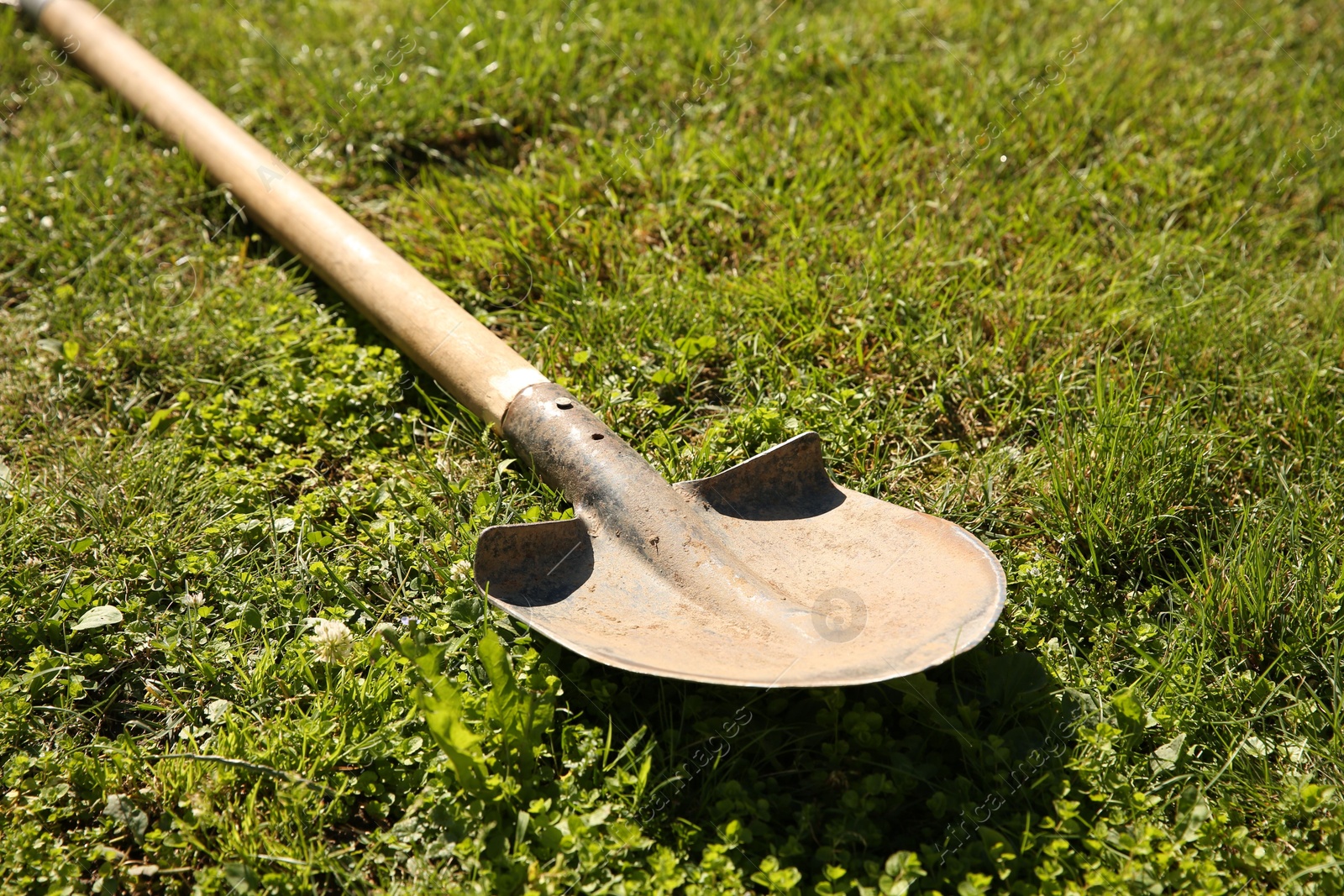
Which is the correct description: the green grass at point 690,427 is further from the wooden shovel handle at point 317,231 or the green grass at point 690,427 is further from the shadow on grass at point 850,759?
the wooden shovel handle at point 317,231

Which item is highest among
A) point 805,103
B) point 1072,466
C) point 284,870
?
point 805,103

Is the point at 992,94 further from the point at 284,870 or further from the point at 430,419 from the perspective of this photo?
the point at 284,870

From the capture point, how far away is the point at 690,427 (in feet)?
8.59

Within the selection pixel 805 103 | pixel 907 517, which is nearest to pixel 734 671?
pixel 907 517

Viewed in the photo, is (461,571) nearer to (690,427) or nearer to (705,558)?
(705,558)

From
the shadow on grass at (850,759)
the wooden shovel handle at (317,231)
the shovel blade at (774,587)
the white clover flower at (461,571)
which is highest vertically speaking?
the wooden shovel handle at (317,231)

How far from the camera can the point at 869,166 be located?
11.0ft

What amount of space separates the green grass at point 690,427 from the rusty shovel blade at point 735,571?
163 millimetres

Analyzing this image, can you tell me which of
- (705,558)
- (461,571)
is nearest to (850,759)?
(705,558)

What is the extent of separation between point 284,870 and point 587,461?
981 mm

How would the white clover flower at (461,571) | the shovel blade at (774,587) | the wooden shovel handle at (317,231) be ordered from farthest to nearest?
the wooden shovel handle at (317,231), the white clover flower at (461,571), the shovel blade at (774,587)

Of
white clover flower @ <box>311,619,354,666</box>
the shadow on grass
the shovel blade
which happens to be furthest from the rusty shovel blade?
white clover flower @ <box>311,619,354,666</box>

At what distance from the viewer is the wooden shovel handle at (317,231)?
2465 millimetres

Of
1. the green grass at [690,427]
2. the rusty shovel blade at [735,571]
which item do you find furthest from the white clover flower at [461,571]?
the rusty shovel blade at [735,571]
